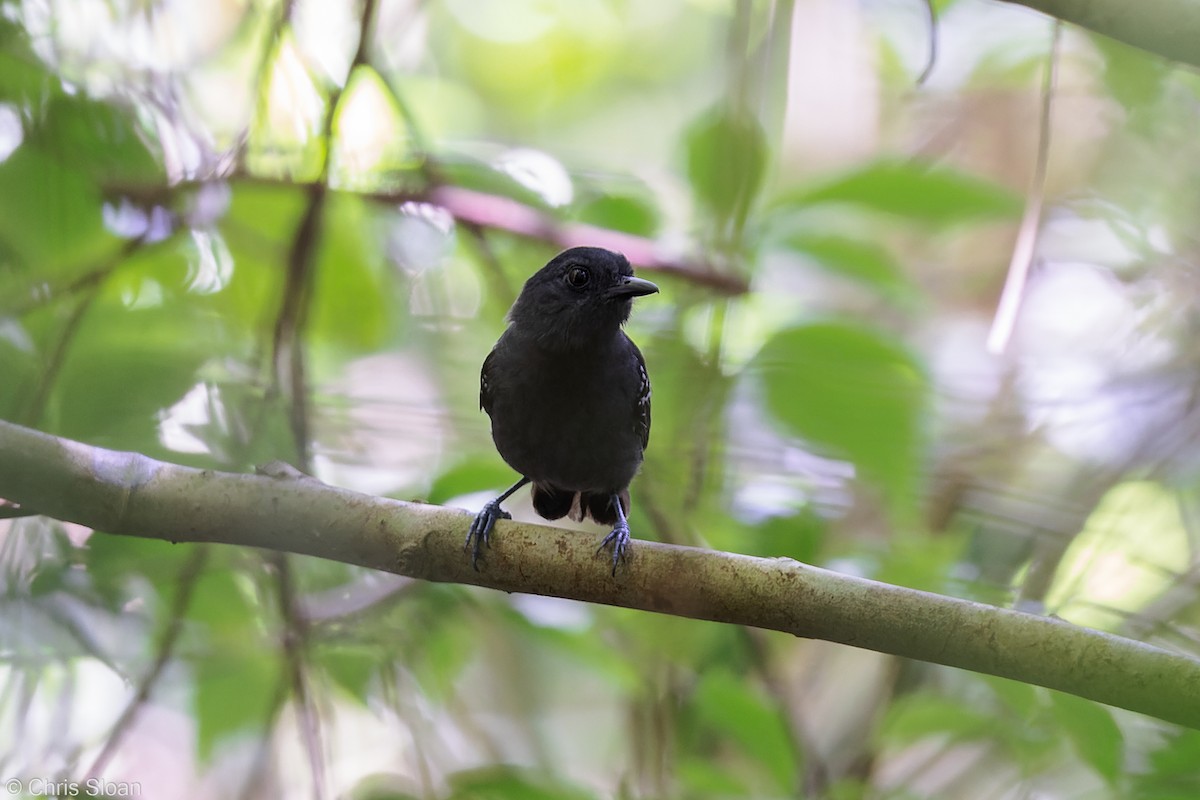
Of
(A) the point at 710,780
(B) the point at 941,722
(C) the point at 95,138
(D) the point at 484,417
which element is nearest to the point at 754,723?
(A) the point at 710,780

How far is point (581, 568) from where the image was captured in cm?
251

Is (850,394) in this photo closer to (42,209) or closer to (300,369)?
(300,369)

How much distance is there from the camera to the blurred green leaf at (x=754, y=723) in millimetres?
2965

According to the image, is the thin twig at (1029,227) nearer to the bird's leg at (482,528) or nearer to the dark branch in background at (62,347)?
the bird's leg at (482,528)

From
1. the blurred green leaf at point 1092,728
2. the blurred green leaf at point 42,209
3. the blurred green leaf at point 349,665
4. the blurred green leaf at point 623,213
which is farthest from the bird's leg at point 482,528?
the blurred green leaf at point 1092,728

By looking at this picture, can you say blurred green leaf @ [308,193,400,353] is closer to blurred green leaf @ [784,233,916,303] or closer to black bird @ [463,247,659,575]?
black bird @ [463,247,659,575]

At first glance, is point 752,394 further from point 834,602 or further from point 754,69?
→ point 754,69

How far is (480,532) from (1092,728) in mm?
1576

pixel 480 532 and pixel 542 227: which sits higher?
pixel 542 227

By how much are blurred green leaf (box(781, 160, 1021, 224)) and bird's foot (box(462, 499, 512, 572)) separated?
4.25 feet

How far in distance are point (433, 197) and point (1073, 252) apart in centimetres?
391

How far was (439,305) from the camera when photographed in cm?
438

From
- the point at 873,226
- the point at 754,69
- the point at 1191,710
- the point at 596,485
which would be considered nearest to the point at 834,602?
the point at 1191,710

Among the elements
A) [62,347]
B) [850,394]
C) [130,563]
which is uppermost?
[62,347]
